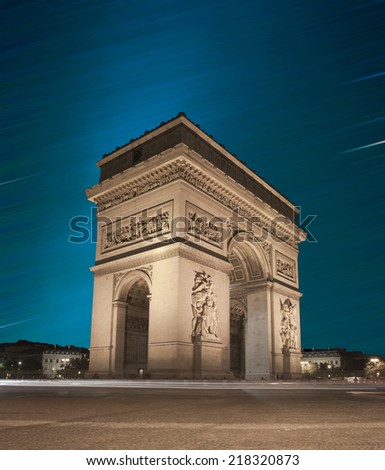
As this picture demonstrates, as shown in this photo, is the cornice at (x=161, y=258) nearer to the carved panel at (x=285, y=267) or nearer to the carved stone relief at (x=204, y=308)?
the carved stone relief at (x=204, y=308)

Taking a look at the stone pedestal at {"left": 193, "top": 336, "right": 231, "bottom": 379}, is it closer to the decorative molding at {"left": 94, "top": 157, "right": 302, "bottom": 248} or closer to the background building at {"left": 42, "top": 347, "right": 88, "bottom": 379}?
the decorative molding at {"left": 94, "top": 157, "right": 302, "bottom": 248}

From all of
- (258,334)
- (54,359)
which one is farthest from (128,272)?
(54,359)

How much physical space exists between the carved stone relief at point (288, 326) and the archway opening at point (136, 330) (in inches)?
340

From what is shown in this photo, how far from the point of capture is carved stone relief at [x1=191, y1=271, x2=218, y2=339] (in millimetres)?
19828

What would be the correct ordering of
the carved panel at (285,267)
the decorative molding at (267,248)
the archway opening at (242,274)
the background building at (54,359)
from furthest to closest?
the background building at (54,359) → the carved panel at (285,267) → the decorative molding at (267,248) → the archway opening at (242,274)

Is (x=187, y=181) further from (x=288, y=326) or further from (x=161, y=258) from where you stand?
(x=288, y=326)

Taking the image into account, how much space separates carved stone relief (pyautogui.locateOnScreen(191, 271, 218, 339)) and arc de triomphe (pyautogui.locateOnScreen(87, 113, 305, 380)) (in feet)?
0.15

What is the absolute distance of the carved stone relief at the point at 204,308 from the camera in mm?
19828

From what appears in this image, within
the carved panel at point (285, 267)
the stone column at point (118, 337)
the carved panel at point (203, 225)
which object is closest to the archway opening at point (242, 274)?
the carved panel at point (285, 267)

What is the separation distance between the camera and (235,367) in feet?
102

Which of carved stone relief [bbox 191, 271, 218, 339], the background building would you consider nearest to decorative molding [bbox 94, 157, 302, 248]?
carved stone relief [bbox 191, 271, 218, 339]
